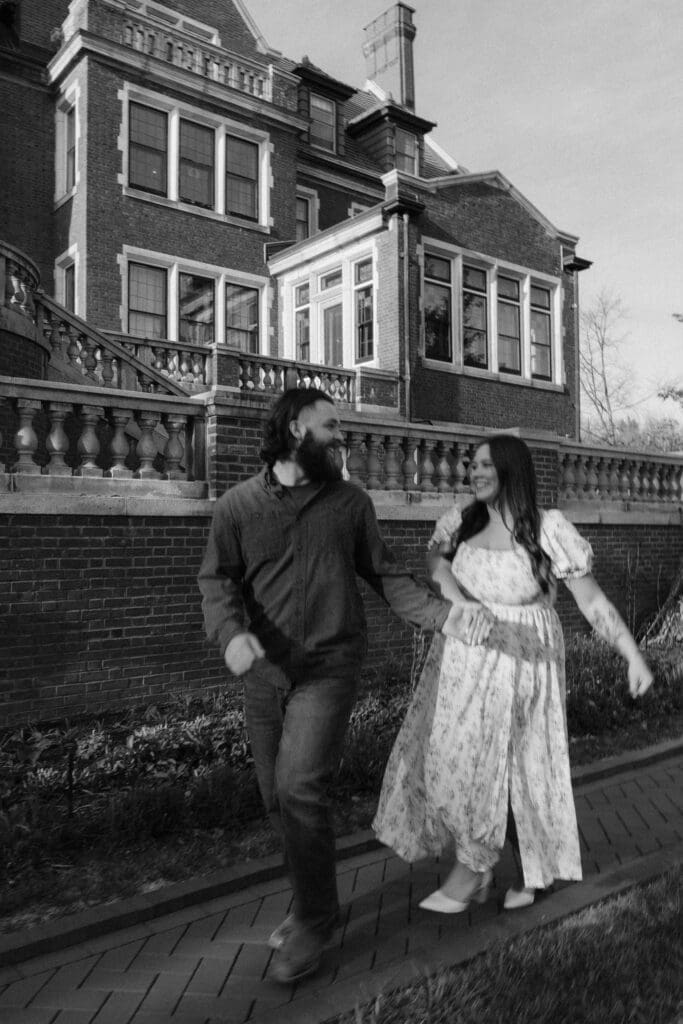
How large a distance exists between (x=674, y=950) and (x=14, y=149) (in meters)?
20.5

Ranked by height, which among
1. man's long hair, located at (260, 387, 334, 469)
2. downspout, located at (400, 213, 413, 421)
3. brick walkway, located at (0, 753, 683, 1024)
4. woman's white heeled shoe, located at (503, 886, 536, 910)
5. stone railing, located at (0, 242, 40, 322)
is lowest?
brick walkway, located at (0, 753, 683, 1024)

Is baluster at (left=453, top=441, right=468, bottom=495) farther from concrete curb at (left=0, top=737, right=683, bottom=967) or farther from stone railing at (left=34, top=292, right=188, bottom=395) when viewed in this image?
concrete curb at (left=0, top=737, right=683, bottom=967)

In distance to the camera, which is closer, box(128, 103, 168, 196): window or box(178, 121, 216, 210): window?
box(128, 103, 168, 196): window

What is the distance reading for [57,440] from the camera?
716cm

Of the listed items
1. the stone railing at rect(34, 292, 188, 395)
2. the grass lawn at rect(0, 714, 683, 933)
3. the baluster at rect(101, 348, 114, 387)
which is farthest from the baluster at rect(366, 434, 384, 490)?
the grass lawn at rect(0, 714, 683, 933)

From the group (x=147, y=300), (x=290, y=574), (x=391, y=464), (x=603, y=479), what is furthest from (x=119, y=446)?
(x=147, y=300)

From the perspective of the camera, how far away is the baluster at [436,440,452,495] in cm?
988

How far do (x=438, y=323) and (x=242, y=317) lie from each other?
4612 mm

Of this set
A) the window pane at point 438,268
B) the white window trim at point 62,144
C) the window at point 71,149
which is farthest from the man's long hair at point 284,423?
the window at point 71,149

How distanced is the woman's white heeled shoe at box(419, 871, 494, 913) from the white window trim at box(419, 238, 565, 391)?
16137mm

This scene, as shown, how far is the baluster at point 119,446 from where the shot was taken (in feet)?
24.4

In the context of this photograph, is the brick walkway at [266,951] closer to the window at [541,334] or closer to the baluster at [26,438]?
the baluster at [26,438]

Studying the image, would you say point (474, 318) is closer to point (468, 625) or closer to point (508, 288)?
point (508, 288)

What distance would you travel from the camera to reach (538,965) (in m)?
3.13
